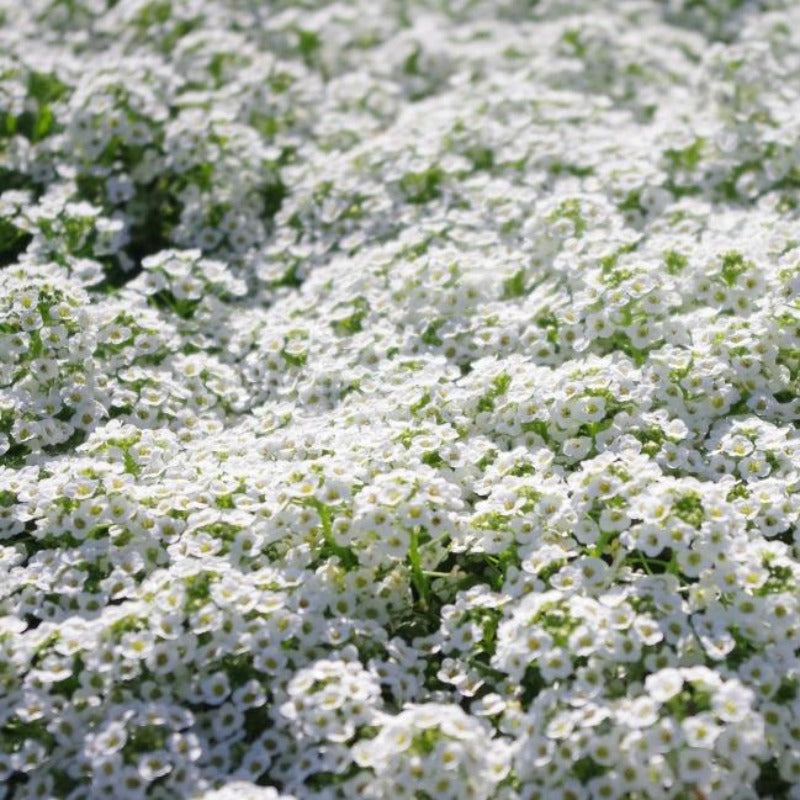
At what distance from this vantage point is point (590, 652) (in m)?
4.48

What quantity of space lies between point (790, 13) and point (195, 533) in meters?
8.25

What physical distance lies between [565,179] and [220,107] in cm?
255

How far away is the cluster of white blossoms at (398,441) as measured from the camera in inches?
177

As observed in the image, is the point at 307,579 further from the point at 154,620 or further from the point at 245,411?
the point at 245,411

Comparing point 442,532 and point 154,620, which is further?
point 442,532

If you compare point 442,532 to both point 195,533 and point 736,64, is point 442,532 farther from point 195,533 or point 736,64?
point 736,64

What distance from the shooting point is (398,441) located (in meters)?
5.45

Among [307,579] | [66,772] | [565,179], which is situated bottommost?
[66,772]

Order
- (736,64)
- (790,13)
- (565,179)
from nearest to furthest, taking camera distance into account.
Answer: (565,179) → (736,64) → (790,13)

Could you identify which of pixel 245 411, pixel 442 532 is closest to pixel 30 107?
pixel 245 411

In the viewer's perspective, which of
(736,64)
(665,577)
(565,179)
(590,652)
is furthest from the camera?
(736,64)

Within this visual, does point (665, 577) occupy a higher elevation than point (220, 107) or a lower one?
lower

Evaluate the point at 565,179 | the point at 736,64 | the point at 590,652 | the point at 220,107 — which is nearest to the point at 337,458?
the point at 590,652

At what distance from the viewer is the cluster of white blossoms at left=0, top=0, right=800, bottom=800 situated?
4.51 metres
